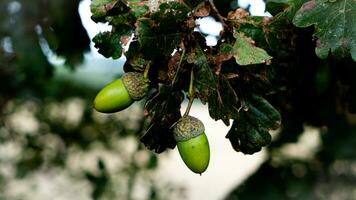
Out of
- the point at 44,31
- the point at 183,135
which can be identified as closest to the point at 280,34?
the point at 183,135

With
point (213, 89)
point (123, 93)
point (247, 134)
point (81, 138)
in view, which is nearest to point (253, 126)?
point (247, 134)

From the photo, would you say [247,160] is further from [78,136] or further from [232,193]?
[232,193]

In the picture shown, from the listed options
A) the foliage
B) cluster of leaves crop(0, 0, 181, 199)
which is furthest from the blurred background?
the foliage

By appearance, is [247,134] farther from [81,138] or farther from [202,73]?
[81,138]

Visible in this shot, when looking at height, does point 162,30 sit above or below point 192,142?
above

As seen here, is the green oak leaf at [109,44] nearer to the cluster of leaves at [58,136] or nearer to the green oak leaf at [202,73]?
the green oak leaf at [202,73]
